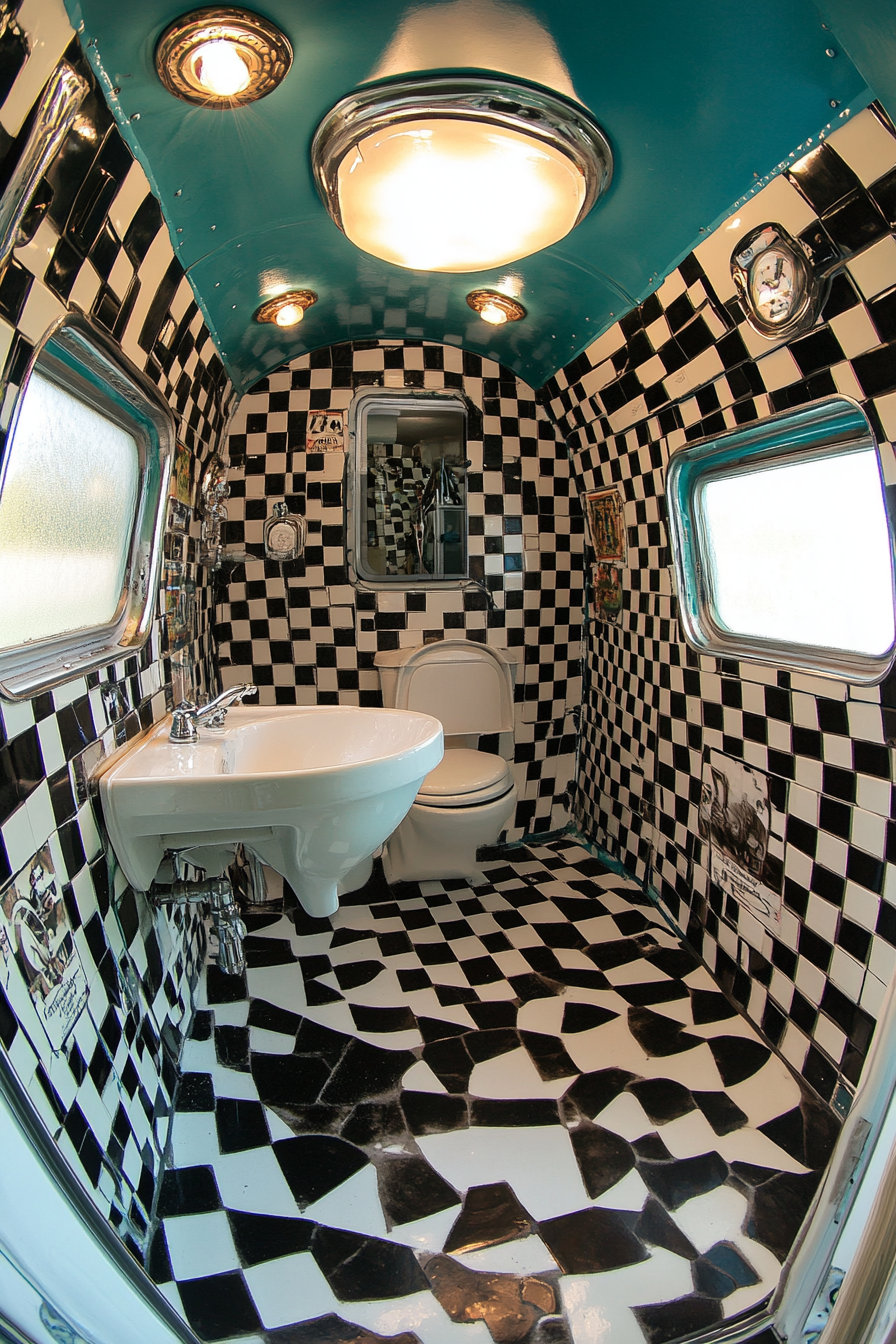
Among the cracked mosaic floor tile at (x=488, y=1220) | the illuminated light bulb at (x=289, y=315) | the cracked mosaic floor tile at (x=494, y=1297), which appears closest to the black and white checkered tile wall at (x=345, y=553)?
the illuminated light bulb at (x=289, y=315)

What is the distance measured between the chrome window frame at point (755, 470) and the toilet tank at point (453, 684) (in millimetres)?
906

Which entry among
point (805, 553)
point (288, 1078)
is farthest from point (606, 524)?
point (288, 1078)

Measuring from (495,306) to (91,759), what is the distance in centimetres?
194

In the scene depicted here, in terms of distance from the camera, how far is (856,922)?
1.58 meters

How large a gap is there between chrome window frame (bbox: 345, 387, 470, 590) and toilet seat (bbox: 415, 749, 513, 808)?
815 millimetres

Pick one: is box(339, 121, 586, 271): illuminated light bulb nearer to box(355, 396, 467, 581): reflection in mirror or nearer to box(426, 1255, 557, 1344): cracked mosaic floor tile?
box(355, 396, 467, 581): reflection in mirror

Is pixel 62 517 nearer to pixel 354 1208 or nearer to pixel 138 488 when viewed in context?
pixel 138 488

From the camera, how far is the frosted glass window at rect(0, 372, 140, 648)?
127 centimetres

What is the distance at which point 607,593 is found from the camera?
2979 mm

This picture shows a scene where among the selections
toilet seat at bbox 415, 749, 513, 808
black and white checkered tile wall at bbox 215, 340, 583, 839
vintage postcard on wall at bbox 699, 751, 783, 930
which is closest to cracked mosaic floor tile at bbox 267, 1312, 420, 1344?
vintage postcard on wall at bbox 699, 751, 783, 930

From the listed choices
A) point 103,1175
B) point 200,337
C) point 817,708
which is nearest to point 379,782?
point 103,1175

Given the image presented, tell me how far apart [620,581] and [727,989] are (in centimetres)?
158

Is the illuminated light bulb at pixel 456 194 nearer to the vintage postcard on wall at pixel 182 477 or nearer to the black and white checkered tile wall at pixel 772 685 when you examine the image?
the black and white checkered tile wall at pixel 772 685

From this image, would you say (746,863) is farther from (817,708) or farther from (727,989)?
(817,708)
